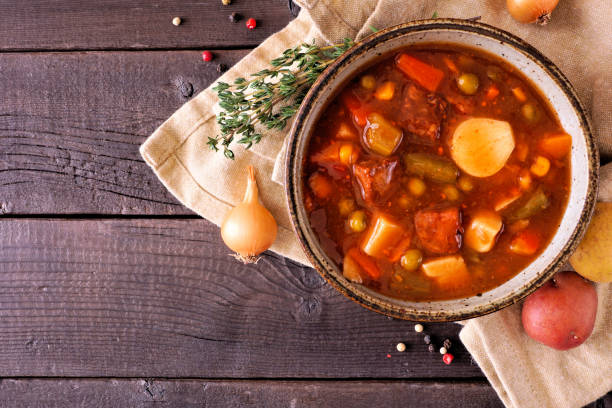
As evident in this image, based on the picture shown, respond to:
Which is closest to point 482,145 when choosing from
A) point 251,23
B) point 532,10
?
point 532,10

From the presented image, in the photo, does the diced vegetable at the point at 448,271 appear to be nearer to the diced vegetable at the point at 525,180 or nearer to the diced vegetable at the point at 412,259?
the diced vegetable at the point at 412,259

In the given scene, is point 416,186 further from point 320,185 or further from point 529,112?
point 529,112

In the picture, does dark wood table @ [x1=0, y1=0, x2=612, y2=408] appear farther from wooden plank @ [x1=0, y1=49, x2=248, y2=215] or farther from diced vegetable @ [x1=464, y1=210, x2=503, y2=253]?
diced vegetable @ [x1=464, y1=210, x2=503, y2=253]

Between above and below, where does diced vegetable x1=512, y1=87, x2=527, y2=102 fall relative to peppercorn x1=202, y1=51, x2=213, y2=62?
above

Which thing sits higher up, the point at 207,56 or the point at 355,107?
the point at 355,107

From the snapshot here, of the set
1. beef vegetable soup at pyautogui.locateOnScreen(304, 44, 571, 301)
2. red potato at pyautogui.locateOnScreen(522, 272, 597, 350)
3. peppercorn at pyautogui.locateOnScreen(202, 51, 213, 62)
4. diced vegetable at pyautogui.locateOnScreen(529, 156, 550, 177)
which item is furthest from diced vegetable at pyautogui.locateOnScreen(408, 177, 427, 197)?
peppercorn at pyautogui.locateOnScreen(202, 51, 213, 62)

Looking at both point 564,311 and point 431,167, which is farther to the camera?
point 564,311

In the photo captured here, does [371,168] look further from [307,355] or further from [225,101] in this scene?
[307,355]
